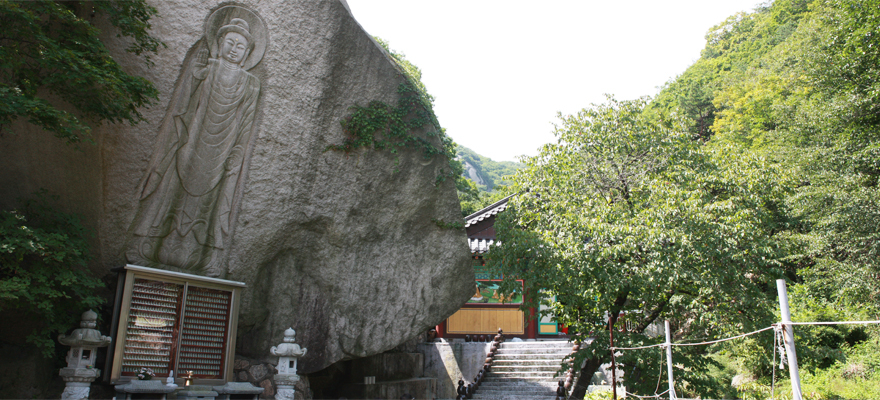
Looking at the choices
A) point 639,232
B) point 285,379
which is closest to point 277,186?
point 285,379

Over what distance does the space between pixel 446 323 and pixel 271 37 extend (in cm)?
1140

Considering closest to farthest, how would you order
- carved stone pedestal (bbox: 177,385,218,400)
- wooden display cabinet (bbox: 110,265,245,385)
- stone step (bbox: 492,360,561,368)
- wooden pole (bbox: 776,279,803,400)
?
wooden pole (bbox: 776,279,803,400), wooden display cabinet (bbox: 110,265,245,385), carved stone pedestal (bbox: 177,385,218,400), stone step (bbox: 492,360,561,368)

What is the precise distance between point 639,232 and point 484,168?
71499 mm

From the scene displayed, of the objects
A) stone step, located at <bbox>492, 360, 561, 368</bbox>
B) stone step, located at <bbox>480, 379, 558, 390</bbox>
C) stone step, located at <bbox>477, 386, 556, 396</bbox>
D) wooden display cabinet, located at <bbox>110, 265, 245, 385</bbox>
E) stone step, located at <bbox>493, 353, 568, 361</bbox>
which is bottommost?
stone step, located at <bbox>477, 386, 556, 396</bbox>

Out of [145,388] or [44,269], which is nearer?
[44,269]

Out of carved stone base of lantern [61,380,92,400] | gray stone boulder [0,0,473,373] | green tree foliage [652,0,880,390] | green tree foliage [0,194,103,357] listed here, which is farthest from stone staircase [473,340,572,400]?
green tree foliage [0,194,103,357]

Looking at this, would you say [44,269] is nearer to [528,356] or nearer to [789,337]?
[789,337]

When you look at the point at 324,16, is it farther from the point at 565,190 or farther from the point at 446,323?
the point at 446,323

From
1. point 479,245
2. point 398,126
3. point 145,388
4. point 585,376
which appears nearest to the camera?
point 145,388

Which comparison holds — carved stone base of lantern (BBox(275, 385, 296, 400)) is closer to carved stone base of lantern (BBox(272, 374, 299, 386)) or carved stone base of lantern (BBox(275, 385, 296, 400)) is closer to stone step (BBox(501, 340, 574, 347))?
carved stone base of lantern (BBox(272, 374, 299, 386))

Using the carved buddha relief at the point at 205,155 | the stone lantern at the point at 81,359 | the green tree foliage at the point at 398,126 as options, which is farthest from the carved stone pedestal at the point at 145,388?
the green tree foliage at the point at 398,126

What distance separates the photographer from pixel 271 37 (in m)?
9.17

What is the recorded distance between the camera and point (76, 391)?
660cm

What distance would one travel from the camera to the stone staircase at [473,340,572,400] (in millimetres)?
13570
